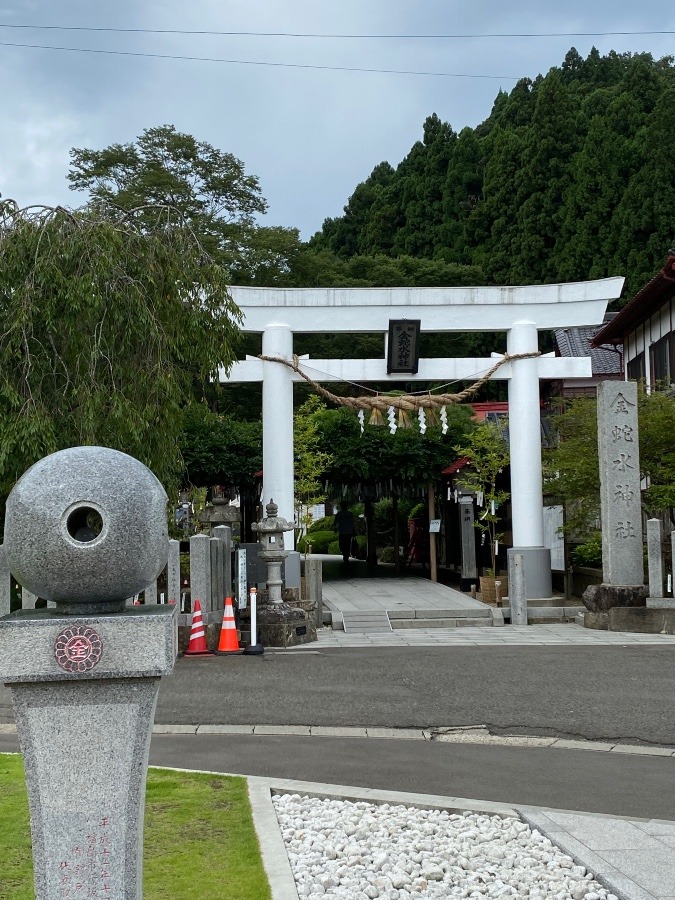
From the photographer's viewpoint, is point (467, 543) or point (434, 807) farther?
point (467, 543)

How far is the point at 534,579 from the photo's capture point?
1994cm

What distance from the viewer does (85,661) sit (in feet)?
13.4

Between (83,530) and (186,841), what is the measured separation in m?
2.23

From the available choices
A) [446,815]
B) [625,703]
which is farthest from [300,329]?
[446,815]

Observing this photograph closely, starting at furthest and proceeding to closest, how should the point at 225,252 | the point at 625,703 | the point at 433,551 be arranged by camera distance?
the point at 225,252, the point at 433,551, the point at 625,703

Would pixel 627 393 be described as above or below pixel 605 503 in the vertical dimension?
above

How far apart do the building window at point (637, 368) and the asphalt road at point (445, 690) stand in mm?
13275

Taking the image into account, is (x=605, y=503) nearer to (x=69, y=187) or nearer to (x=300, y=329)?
(x=300, y=329)

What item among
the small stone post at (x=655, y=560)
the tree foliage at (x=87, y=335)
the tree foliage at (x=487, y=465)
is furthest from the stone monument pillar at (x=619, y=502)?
the tree foliage at (x=87, y=335)

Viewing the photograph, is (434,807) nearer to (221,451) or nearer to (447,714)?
(447,714)

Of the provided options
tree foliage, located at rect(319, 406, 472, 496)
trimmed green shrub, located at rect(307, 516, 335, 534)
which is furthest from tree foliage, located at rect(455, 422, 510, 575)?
trimmed green shrub, located at rect(307, 516, 335, 534)

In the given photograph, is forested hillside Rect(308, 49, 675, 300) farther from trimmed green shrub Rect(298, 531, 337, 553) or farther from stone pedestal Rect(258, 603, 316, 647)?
stone pedestal Rect(258, 603, 316, 647)

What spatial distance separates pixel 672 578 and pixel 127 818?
14155 mm

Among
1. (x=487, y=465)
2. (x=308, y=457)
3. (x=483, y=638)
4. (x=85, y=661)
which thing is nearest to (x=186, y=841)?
(x=85, y=661)
